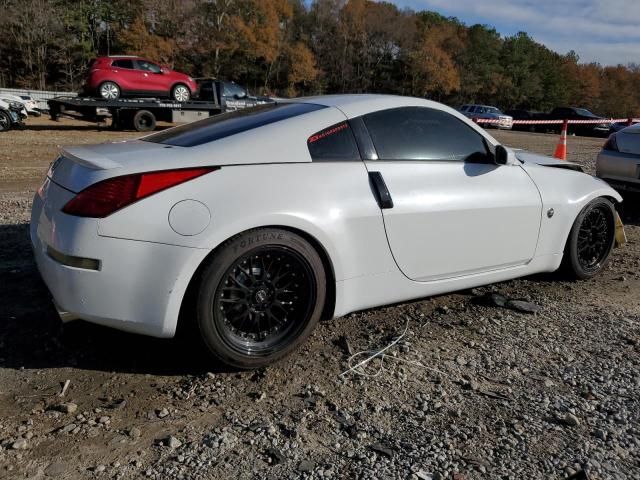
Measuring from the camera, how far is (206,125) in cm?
357

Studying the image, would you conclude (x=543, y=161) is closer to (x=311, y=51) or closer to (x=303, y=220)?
(x=303, y=220)

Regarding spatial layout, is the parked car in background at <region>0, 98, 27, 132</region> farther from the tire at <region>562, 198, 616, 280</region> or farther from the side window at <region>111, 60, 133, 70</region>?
the tire at <region>562, 198, 616, 280</region>

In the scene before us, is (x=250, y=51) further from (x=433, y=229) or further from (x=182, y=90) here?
(x=433, y=229)

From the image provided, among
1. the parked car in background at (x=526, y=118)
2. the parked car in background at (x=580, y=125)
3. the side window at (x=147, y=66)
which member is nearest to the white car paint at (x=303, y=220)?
the side window at (x=147, y=66)

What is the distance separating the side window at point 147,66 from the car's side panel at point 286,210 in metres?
17.1

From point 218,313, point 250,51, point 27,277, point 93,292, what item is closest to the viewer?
point 93,292

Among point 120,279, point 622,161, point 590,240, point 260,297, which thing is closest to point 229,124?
point 260,297

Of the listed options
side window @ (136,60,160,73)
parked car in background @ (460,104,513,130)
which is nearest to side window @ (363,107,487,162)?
side window @ (136,60,160,73)

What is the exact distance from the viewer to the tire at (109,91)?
1756 cm

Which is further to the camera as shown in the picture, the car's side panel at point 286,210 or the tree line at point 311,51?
the tree line at point 311,51

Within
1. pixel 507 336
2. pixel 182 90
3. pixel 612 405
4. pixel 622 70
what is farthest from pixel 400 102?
pixel 622 70

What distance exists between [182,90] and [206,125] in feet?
55.6

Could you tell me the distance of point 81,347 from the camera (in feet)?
10.3

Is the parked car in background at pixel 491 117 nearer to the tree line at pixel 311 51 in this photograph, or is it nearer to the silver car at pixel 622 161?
the tree line at pixel 311 51
